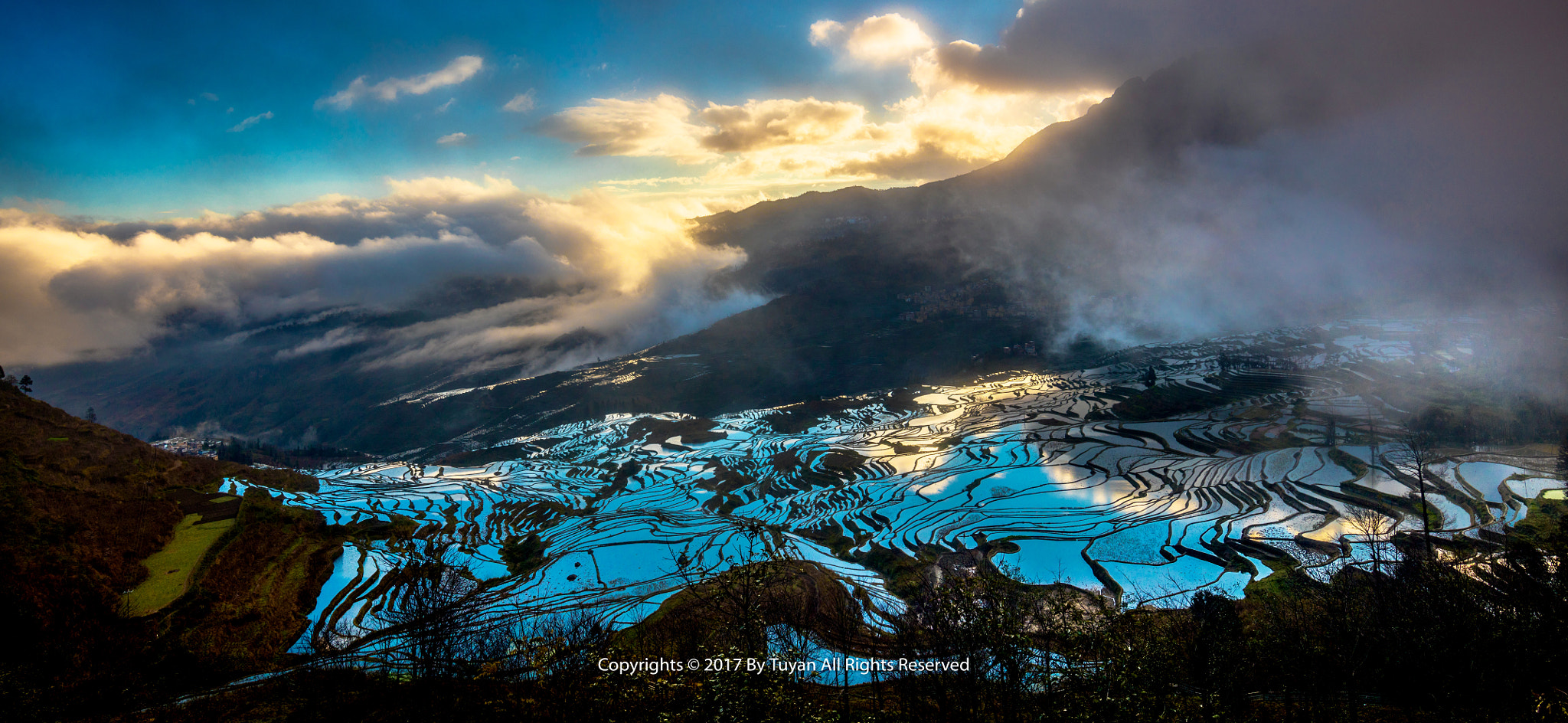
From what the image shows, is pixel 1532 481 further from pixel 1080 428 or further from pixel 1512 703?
pixel 1512 703

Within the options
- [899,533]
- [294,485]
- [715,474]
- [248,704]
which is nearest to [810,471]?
[715,474]

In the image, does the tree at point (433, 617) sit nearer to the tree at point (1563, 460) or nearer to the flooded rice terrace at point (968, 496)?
the flooded rice terrace at point (968, 496)

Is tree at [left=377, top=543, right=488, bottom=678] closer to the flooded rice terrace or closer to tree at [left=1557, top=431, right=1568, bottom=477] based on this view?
the flooded rice terrace

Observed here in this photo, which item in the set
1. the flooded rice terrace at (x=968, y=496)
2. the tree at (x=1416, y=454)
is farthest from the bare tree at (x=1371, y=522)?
the tree at (x=1416, y=454)

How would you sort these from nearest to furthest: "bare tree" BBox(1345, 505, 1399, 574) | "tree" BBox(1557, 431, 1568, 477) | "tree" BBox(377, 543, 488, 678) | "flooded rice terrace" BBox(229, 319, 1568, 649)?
"tree" BBox(377, 543, 488, 678) < "flooded rice terrace" BBox(229, 319, 1568, 649) < "bare tree" BBox(1345, 505, 1399, 574) < "tree" BBox(1557, 431, 1568, 477)

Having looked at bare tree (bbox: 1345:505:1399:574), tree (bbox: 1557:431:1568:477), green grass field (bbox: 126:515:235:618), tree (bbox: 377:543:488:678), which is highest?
green grass field (bbox: 126:515:235:618)

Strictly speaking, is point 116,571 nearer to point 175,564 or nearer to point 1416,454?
point 175,564

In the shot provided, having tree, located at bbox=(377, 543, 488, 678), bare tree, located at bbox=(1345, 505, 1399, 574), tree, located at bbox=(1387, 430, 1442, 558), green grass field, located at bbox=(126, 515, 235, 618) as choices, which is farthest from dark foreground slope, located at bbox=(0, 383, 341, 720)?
tree, located at bbox=(1387, 430, 1442, 558)
